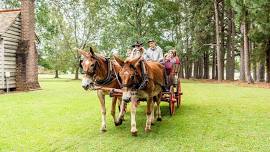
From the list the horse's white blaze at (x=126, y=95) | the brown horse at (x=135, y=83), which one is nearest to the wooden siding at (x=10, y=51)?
the brown horse at (x=135, y=83)

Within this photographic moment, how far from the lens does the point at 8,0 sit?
4594 cm

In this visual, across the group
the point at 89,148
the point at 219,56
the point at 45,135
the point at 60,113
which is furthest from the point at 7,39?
the point at 219,56

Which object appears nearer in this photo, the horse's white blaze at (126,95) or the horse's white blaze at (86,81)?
the horse's white blaze at (126,95)

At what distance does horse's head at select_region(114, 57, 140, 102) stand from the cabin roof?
17265 mm

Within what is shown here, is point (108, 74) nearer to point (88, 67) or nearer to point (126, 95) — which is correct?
point (88, 67)

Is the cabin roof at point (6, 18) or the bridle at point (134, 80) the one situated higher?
the cabin roof at point (6, 18)

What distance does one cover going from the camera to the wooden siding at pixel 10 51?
79.2 ft

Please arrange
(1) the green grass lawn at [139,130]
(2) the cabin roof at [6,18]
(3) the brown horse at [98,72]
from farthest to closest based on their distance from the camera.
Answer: (2) the cabin roof at [6,18] < (3) the brown horse at [98,72] < (1) the green grass lawn at [139,130]

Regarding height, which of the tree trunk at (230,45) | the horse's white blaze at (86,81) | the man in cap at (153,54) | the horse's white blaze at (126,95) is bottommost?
the horse's white blaze at (126,95)

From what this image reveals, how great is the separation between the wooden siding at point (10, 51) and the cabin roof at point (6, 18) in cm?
22

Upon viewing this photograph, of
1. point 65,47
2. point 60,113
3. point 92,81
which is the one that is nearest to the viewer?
point 92,81

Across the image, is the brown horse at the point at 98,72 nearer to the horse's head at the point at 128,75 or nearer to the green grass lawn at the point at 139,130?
the horse's head at the point at 128,75

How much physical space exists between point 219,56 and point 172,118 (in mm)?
29092

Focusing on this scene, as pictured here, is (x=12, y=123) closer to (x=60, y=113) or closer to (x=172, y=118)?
(x=60, y=113)
